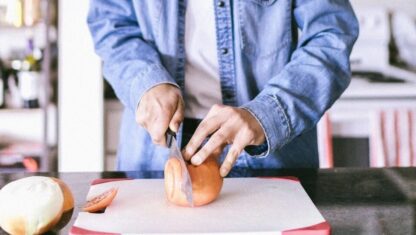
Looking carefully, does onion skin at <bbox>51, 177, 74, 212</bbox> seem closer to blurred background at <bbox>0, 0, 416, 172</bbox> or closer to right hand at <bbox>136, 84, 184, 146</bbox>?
right hand at <bbox>136, 84, 184, 146</bbox>

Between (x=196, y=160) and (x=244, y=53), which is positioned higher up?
(x=244, y=53)

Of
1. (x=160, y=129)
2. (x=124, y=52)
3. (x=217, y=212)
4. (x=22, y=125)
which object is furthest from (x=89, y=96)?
(x=217, y=212)

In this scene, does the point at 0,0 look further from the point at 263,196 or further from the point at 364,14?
the point at 263,196

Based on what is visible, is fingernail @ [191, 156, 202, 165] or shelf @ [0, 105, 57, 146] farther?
shelf @ [0, 105, 57, 146]

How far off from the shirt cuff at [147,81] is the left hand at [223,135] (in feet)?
0.48

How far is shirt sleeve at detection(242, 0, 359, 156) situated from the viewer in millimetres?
967

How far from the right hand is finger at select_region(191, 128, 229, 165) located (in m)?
0.08

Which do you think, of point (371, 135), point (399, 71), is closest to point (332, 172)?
point (371, 135)

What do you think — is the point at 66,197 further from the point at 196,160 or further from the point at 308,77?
the point at 308,77

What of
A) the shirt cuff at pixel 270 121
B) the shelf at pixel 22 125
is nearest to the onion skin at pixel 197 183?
the shirt cuff at pixel 270 121

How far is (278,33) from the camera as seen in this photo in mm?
1154

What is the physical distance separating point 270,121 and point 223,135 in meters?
0.10

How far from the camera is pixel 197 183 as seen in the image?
0.86 meters

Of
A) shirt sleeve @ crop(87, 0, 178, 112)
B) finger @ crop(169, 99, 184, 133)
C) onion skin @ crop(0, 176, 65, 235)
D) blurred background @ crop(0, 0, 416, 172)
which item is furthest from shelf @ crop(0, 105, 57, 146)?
onion skin @ crop(0, 176, 65, 235)
